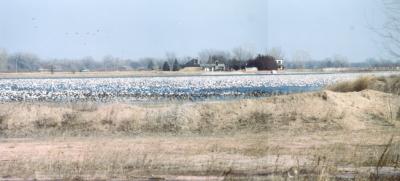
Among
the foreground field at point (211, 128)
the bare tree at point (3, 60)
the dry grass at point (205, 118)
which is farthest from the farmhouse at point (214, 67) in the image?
the dry grass at point (205, 118)

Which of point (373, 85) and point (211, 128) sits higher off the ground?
point (373, 85)

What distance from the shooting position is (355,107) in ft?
98.6

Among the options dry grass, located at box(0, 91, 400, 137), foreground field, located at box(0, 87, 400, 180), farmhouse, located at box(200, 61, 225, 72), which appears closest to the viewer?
foreground field, located at box(0, 87, 400, 180)

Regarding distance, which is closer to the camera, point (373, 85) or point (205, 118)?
point (205, 118)

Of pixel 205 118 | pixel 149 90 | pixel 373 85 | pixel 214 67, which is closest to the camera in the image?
pixel 205 118

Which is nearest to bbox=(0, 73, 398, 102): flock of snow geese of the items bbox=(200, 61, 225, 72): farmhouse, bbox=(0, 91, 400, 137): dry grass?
bbox=(0, 91, 400, 137): dry grass

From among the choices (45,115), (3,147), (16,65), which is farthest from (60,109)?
(16,65)

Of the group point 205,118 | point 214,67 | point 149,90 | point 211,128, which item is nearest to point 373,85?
point 205,118

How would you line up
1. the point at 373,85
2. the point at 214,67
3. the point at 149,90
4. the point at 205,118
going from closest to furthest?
1. the point at 205,118
2. the point at 373,85
3. the point at 149,90
4. the point at 214,67

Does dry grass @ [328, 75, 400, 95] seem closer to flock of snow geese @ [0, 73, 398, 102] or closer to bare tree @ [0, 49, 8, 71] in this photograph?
flock of snow geese @ [0, 73, 398, 102]

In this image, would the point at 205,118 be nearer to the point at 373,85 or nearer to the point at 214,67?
the point at 373,85

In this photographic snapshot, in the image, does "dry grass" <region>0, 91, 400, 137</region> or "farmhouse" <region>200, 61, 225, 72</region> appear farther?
"farmhouse" <region>200, 61, 225, 72</region>

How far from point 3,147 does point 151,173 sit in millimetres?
10421

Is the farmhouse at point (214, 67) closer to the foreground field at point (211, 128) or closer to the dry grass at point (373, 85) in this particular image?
the dry grass at point (373, 85)
